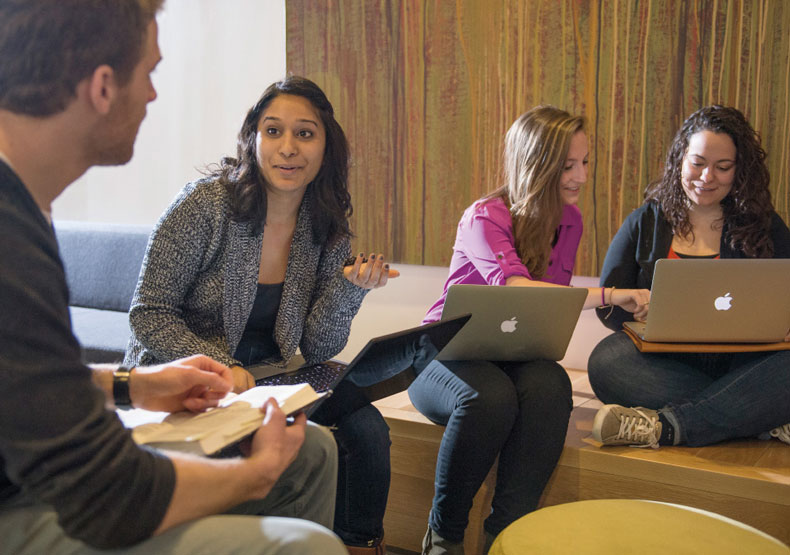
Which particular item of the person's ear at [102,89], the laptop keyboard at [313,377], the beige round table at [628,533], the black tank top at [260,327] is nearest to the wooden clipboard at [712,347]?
the beige round table at [628,533]

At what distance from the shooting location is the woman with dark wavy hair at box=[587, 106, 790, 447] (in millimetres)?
1882

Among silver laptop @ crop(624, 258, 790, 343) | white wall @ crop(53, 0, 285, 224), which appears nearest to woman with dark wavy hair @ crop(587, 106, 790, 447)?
silver laptop @ crop(624, 258, 790, 343)

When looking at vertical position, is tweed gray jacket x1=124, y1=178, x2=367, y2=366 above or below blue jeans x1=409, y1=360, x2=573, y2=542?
above

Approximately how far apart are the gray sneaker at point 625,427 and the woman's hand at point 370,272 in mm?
648

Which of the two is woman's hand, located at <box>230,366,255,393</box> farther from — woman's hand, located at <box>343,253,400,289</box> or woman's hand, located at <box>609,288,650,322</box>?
woman's hand, located at <box>609,288,650,322</box>

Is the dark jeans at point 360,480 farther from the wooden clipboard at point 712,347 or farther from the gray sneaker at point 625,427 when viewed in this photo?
the wooden clipboard at point 712,347

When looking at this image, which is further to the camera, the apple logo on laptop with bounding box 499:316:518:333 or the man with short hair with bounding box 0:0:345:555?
the apple logo on laptop with bounding box 499:316:518:333

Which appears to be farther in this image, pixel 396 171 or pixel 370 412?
pixel 396 171

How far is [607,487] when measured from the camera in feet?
6.11

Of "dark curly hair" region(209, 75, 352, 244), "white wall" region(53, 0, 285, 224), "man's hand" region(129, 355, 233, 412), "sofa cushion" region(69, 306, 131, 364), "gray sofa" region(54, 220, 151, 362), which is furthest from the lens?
"white wall" region(53, 0, 285, 224)

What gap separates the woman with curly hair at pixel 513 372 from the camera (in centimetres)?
173

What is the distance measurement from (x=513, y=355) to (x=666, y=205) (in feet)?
2.40

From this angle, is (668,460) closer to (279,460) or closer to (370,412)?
(370,412)

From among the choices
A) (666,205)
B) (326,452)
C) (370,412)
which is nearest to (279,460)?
(326,452)
